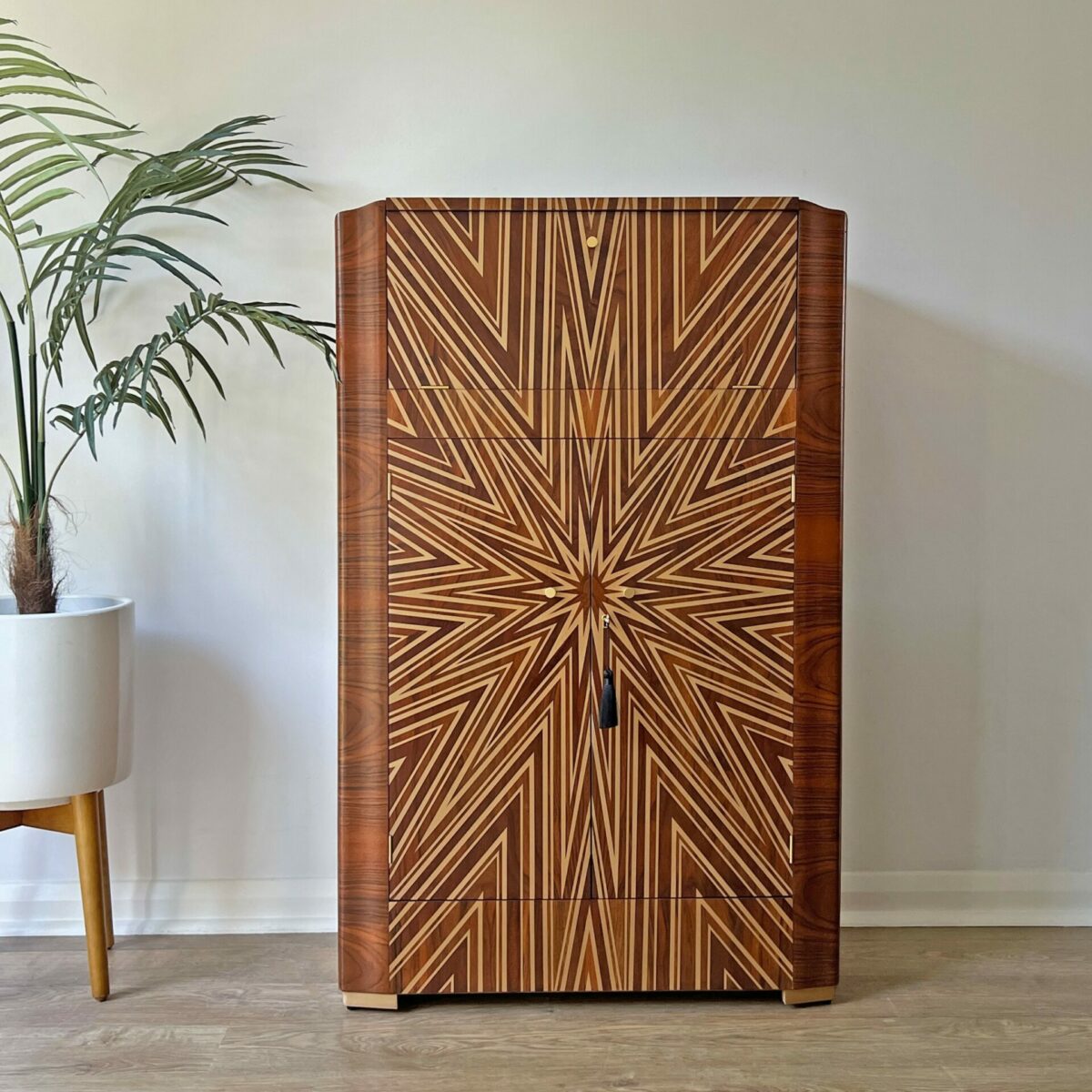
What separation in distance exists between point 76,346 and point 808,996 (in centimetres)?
209

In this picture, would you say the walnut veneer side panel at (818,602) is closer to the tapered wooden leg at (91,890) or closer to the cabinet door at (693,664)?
the cabinet door at (693,664)

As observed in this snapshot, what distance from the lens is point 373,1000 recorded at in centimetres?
199

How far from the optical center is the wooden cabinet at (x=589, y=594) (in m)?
1.92

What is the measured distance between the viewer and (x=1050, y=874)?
2445 millimetres

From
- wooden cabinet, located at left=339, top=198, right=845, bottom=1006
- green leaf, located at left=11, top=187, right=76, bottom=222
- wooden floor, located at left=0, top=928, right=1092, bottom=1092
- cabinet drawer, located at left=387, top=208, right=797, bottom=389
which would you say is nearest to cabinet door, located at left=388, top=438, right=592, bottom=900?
wooden cabinet, located at left=339, top=198, right=845, bottom=1006

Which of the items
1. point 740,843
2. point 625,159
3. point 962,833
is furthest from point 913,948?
point 625,159

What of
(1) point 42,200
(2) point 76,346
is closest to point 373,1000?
(2) point 76,346

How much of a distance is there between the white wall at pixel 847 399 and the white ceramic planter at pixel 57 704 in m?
0.41

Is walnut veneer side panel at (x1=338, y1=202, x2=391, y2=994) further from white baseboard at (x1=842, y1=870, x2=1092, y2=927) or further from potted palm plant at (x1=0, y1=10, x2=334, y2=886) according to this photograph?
white baseboard at (x1=842, y1=870, x2=1092, y2=927)

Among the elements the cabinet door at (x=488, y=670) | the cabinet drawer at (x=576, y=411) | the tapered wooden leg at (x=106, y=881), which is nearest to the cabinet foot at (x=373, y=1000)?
the cabinet door at (x=488, y=670)

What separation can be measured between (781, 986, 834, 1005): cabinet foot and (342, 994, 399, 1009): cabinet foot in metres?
0.75

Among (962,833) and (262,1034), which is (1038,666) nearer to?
(962,833)

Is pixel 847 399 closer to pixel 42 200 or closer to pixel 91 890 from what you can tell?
pixel 42 200

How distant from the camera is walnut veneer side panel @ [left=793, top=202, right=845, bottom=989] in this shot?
1926mm
